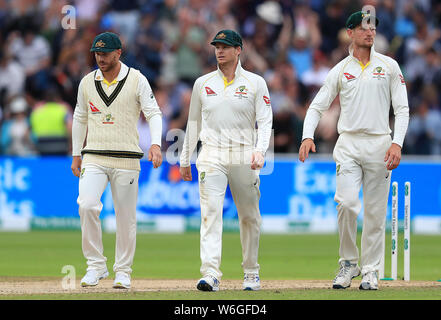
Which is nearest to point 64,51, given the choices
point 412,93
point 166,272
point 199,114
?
point 412,93

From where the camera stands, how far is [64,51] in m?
21.3

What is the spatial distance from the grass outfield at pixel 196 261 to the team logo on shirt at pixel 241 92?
190 centimetres

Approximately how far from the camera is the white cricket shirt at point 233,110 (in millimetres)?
10070

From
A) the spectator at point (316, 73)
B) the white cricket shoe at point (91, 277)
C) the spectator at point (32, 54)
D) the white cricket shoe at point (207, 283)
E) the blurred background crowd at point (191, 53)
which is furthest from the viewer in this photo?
the spectator at point (32, 54)

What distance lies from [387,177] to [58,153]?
11024mm

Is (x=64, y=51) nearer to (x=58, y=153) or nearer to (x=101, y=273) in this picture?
(x=58, y=153)

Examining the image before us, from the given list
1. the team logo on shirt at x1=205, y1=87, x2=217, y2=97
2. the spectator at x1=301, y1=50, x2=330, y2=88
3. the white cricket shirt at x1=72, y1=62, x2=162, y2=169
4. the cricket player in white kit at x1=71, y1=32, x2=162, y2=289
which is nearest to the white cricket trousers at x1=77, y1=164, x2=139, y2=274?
the cricket player in white kit at x1=71, y1=32, x2=162, y2=289

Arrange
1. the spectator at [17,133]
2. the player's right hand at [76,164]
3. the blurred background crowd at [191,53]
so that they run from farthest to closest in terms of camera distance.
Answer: the spectator at [17,133] < the blurred background crowd at [191,53] < the player's right hand at [76,164]

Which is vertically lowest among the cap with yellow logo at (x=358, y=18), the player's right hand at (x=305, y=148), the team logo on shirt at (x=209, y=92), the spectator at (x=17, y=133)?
the player's right hand at (x=305, y=148)

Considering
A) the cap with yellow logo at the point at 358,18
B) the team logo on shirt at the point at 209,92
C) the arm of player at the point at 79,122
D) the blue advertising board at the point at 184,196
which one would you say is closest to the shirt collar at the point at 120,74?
the arm of player at the point at 79,122

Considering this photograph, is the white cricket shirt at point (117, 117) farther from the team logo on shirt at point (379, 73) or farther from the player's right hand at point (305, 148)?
the team logo on shirt at point (379, 73)

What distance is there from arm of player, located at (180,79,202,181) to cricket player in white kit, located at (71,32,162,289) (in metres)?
0.31

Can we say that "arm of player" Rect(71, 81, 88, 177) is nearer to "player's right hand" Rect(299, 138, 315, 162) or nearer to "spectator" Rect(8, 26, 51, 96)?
"player's right hand" Rect(299, 138, 315, 162)

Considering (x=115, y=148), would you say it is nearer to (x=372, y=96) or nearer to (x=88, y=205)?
(x=88, y=205)
